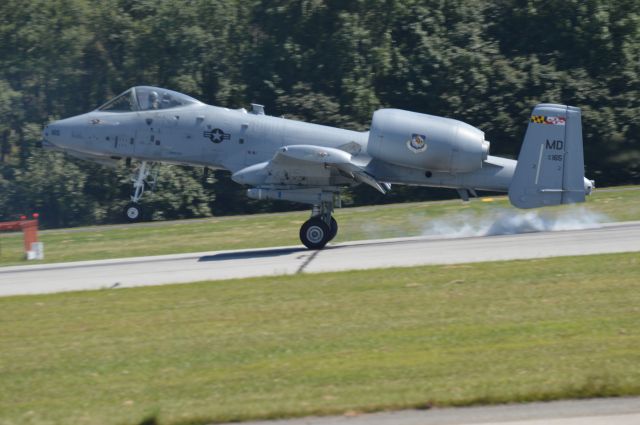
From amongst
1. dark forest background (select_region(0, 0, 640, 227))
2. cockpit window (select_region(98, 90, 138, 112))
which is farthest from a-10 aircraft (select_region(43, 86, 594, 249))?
dark forest background (select_region(0, 0, 640, 227))

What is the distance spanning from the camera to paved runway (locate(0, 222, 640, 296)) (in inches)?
664

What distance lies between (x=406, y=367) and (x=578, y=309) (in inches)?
133

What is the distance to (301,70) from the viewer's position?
37.3 meters

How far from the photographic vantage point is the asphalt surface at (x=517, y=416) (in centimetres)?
823

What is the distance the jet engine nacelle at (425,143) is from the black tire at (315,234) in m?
1.88

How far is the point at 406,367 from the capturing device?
32.8ft

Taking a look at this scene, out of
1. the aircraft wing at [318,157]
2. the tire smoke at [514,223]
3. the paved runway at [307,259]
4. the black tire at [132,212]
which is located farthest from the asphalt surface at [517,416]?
the black tire at [132,212]

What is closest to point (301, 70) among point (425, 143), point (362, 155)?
point (362, 155)

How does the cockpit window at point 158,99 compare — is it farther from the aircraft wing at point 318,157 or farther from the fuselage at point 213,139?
the aircraft wing at point 318,157

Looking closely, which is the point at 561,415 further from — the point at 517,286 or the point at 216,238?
the point at 216,238

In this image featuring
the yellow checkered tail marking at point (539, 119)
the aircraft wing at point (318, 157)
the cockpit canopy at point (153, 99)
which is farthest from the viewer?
the cockpit canopy at point (153, 99)

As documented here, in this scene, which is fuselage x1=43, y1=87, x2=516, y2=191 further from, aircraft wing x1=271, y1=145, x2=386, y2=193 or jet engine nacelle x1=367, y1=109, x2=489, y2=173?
aircraft wing x1=271, y1=145, x2=386, y2=193

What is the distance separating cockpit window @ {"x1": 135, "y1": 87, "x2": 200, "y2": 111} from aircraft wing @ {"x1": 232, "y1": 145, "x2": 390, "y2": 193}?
2.56 meters

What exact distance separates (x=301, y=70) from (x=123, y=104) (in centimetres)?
1623
